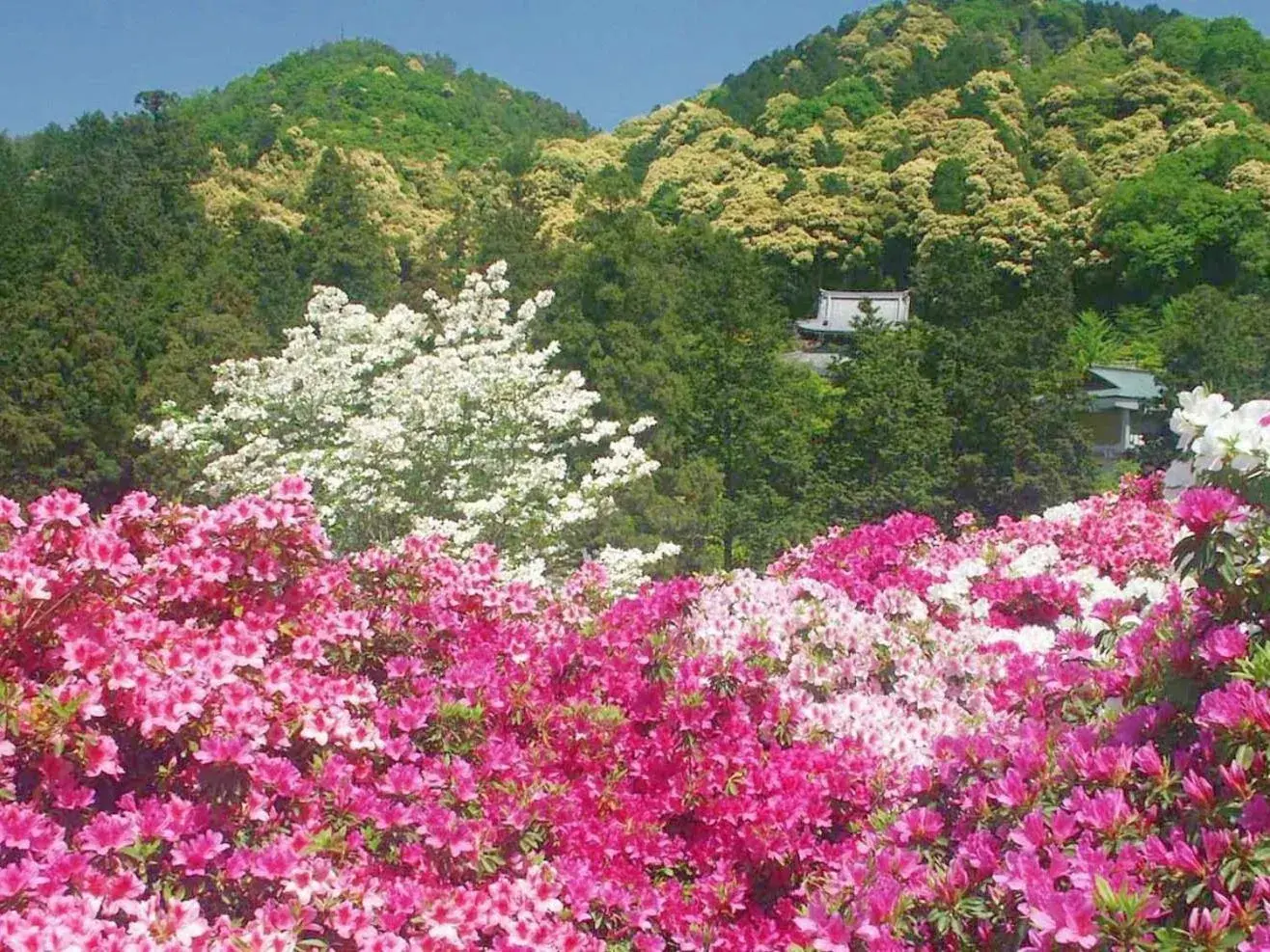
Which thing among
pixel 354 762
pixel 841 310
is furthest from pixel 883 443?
pixel 841 310

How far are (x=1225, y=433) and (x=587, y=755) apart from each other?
1554 mm

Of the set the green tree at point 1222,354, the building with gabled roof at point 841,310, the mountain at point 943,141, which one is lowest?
the green tree at point 1222,354

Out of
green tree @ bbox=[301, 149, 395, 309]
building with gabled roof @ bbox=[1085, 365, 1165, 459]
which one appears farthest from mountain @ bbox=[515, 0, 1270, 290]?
building with gabled roof @ bbox=[1085, 365, 1165, 459]

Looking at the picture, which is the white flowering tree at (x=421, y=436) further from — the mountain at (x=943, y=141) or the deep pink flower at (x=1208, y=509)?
the mountain at (x=943, y=141)

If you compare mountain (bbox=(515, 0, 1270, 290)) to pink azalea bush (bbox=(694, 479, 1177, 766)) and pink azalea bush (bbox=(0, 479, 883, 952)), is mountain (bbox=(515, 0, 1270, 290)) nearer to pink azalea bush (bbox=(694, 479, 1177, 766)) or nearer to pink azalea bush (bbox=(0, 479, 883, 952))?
pink azalea bush (bbox=(694, 479, 1177, 766))

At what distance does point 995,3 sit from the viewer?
1891 inches

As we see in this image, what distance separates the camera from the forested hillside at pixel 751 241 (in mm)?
13508

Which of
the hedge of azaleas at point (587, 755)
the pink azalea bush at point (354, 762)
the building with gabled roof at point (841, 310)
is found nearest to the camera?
the hedge of azaleas at point (587, 755)

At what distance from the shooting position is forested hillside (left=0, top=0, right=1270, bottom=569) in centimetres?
1351

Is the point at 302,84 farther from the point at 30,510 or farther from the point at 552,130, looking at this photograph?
the point at 30,510

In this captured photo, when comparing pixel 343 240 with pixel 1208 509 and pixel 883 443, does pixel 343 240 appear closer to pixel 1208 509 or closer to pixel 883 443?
pixel 883 443

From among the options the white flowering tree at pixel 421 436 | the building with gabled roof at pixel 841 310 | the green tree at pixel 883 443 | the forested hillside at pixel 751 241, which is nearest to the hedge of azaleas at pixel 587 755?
the white flowering tree at pixel 421 436

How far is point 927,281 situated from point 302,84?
37.9 meters

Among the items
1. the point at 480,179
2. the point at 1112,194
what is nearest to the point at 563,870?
the point at 1112,194
